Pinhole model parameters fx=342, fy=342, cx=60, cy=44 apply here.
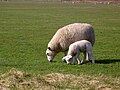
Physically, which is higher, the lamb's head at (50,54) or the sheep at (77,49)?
the sheep at (77,49)

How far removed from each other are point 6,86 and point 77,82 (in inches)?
98.7

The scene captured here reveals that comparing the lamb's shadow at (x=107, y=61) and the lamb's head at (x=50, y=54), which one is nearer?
the lamb's shadow at (x=107, y=61)

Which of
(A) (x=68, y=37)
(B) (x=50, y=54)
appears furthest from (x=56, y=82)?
(A) (x=68, y=37)

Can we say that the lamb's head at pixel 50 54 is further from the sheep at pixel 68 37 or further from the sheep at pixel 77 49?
the sheep at pixel 77 49

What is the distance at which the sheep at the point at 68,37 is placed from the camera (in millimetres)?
17328

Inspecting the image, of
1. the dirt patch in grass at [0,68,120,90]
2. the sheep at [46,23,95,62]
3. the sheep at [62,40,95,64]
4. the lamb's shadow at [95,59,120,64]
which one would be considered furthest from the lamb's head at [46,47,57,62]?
the dirt patch in grass at [0,68,120,90]

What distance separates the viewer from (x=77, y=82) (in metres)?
12.1

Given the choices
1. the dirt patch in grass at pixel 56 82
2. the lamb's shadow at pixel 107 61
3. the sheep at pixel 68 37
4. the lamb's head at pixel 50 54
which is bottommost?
the lamb's shadow at pixel 107 61

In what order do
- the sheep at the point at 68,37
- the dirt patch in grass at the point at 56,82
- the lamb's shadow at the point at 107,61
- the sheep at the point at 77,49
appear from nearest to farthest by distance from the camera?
the dirt patch in grass at the point at 56,82 < the sheep at the point at 77,49 < the lamb's shadow at the point at 107,61 < the sheep at the point at 68,37

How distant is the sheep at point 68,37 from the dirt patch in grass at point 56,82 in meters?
4.07

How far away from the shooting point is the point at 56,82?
12.2m

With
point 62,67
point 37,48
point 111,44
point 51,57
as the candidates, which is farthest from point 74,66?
point 111,44

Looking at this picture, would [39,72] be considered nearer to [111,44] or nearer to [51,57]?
[51,57]

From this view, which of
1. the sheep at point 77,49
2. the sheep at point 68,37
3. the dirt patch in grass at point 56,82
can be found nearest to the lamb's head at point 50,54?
the sheep at point 68,37
